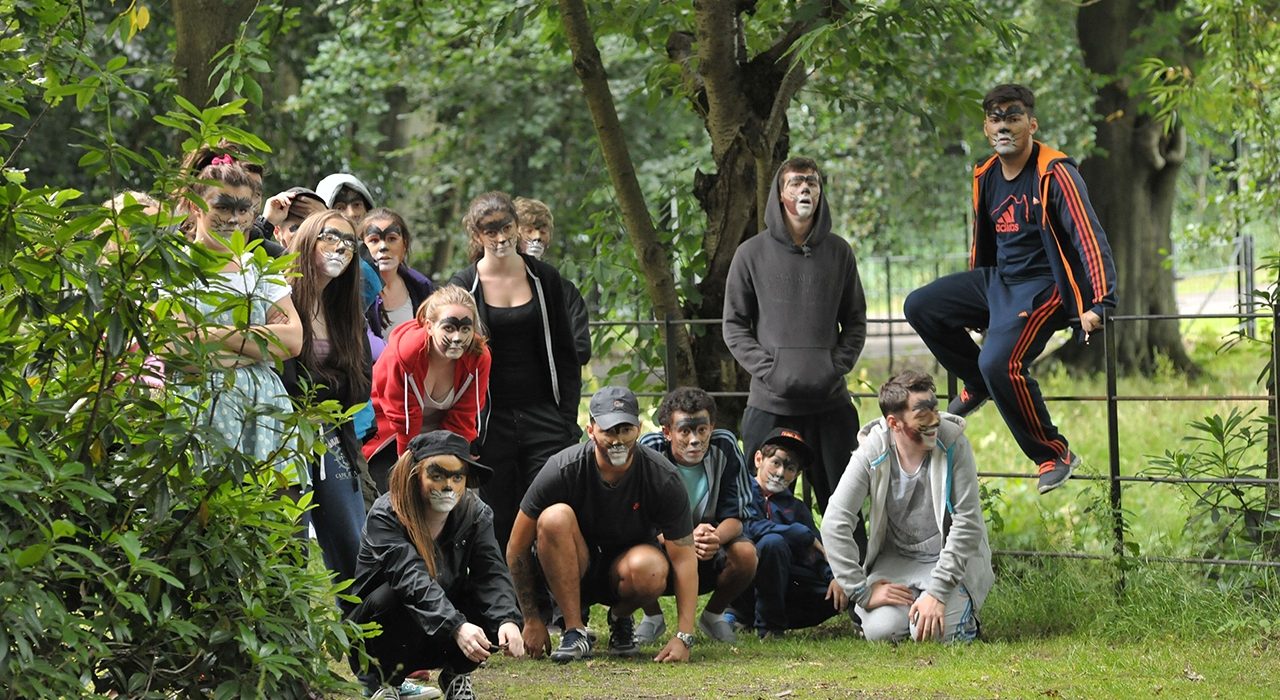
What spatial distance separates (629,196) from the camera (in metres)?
8.94

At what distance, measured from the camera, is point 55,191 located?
159 inches

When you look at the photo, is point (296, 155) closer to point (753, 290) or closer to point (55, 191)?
point (753, 290)

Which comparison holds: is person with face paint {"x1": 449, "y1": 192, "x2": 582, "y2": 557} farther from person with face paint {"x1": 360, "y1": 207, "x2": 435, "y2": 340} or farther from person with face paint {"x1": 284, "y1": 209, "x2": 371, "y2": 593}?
person with face paint {"x1": 284, "y1": 209, "x2": 371, "y2": 593}

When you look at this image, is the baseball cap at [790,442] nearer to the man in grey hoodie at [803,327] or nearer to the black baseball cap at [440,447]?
the man in grey hoodie at [803,327]

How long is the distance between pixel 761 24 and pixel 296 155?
393 inches

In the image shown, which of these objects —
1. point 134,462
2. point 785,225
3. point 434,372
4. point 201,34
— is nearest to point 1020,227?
point 785,225

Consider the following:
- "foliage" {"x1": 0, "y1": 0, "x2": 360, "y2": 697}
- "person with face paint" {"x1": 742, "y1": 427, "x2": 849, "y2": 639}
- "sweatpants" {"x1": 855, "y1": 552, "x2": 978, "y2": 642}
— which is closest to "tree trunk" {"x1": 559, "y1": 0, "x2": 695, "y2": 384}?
"person with face paint" {"x1": 742, "y1": 427, "x2": 849, "y2": 639}

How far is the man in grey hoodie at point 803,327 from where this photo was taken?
736 cm

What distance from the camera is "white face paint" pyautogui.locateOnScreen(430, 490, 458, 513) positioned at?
564 centimetres

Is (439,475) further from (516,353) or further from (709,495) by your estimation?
(709,495)

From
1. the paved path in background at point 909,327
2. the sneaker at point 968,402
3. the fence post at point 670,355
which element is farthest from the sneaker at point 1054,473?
the paved path in background at point 909,327

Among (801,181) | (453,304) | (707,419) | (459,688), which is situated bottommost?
(459,688)

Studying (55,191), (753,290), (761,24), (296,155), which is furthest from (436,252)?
(55,191)

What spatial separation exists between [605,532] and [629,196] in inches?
107
